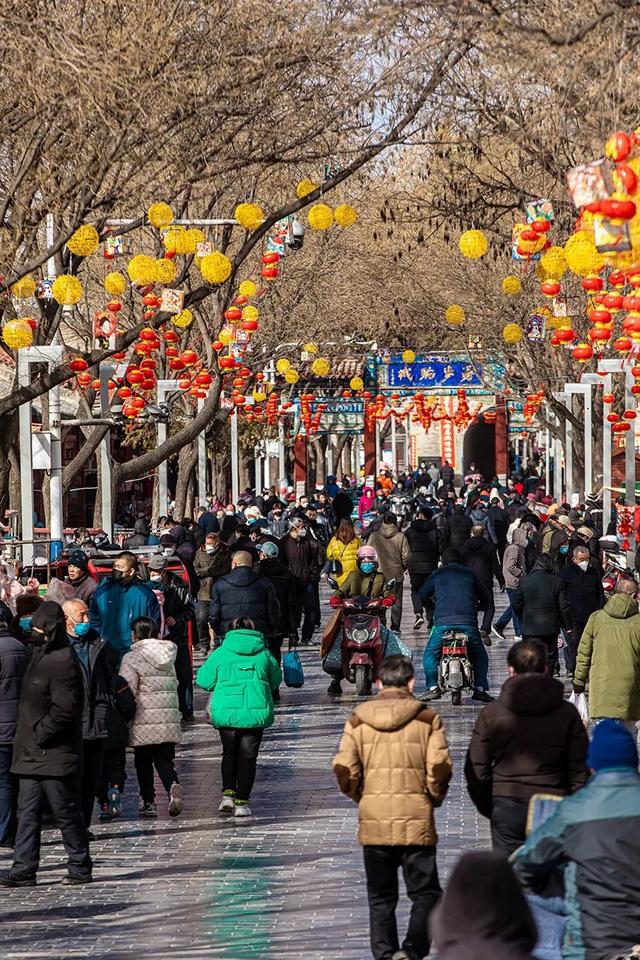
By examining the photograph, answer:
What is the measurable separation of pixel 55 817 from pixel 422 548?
55.8ft

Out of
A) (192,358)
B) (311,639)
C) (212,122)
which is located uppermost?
(212,122)

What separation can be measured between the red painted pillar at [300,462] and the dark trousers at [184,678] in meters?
49.6

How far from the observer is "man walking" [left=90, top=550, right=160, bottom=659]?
579 inches

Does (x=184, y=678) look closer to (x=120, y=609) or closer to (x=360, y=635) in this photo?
(x=120, y=609)

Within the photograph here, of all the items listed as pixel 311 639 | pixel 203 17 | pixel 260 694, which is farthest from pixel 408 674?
pixel 311 639

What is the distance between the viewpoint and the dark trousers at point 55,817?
10477mm

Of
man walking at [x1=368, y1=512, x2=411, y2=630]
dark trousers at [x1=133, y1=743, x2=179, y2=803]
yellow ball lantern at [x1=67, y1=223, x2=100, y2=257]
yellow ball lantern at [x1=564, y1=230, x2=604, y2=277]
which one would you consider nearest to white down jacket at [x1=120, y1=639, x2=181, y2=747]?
dark trousers at [x1=133, y1=743, x2=179, y2=803]

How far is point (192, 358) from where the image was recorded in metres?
28.7

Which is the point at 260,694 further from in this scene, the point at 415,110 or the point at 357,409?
the point at 357,409

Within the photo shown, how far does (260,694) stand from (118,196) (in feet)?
26.3

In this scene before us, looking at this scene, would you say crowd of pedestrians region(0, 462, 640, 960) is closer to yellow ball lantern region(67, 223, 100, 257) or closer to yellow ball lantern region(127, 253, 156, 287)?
yellow ball lantern region(127, 253, 156, 287)

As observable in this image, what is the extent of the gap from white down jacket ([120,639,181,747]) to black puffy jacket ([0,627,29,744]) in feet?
3.43

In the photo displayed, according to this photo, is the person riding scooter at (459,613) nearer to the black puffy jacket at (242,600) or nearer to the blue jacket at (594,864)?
the black puffy jacket at (242,600)

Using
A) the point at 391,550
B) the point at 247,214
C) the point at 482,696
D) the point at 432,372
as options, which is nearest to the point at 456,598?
the point at 482,696
